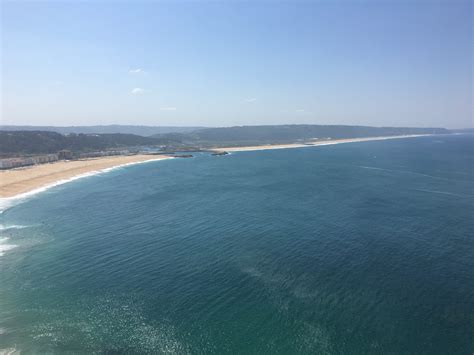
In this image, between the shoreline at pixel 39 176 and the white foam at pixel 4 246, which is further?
the shoreline at pixel 39 176

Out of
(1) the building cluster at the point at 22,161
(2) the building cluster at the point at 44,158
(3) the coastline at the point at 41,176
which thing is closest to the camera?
(3) the coastline at the point at 41,176

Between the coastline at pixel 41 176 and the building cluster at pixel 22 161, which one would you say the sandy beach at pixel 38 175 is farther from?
the building cluster at pixel 22 161

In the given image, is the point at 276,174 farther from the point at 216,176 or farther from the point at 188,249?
the point at 188,249

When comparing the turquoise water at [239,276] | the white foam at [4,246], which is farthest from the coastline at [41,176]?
the white foam at [4,246]

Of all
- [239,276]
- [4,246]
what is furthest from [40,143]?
[239,276]

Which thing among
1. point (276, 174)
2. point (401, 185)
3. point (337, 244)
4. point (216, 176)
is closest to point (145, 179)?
point (216, 176)

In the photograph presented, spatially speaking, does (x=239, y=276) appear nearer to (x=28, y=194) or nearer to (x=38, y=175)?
(x=28, y=194)

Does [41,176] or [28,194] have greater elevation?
[41,176]

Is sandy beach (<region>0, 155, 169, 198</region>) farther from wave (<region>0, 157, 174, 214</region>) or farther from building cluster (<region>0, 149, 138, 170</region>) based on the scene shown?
building cluster (<region>0, 149, 138, 170</region>)
